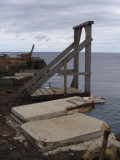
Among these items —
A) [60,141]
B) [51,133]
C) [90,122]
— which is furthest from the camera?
[90,122]

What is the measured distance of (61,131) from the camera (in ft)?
14.0

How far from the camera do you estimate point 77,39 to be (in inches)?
376

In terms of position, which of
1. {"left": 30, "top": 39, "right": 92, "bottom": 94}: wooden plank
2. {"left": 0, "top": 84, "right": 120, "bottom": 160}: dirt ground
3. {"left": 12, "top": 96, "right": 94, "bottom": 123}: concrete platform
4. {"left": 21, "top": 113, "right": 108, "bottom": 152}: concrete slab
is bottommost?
{"left": 0, "top": 84, "right": 120, "bottom": 160}: dirt ground

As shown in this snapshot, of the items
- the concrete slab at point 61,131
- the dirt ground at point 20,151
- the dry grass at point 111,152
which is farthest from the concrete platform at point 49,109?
the dry grass at point 111,152

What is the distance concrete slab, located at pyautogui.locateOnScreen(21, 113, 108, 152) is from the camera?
388cm

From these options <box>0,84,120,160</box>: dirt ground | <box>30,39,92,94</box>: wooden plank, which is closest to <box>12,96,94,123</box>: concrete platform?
<box>0,84,120,160</box>: dirt ground

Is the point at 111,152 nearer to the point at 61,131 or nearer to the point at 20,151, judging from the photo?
the point at 61,131

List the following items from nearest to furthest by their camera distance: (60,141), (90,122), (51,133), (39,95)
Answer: (60,141), (51,133), (90,122), (39,95)

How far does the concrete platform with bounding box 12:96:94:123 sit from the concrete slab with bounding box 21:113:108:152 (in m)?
0.20

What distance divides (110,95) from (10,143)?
34717 mm

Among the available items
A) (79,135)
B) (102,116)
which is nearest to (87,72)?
(79,135)

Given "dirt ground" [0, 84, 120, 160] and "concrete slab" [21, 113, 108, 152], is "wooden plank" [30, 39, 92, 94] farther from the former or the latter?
"dirt ground" [0, 84, 120, 160]

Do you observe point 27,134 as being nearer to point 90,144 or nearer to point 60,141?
point 60,141

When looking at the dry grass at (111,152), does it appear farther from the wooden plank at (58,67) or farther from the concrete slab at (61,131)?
the wooden plank at (58,67)
